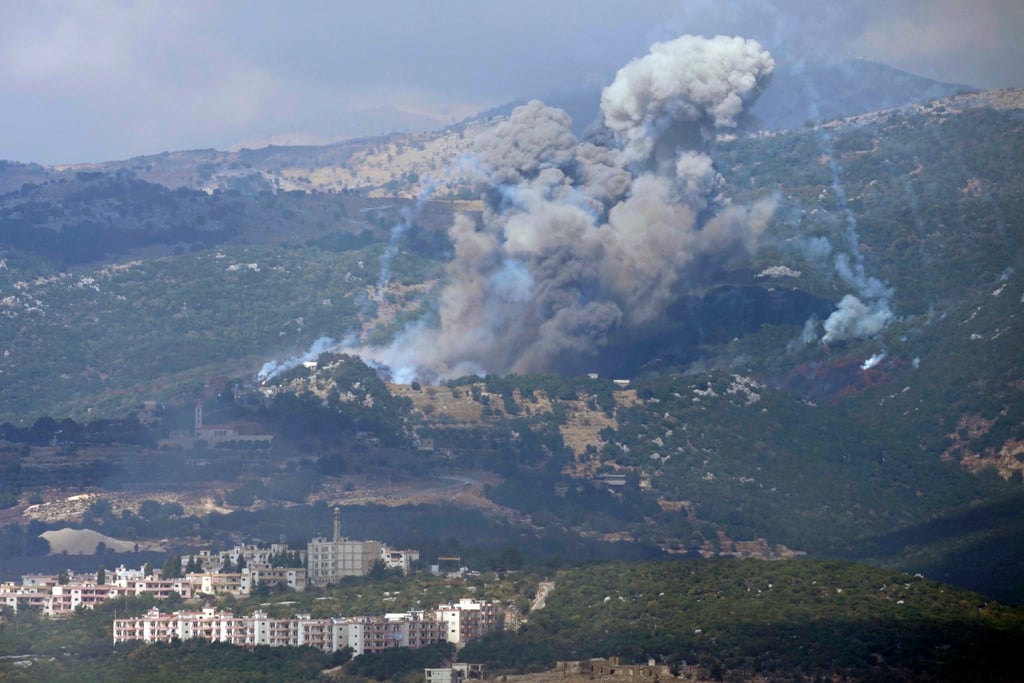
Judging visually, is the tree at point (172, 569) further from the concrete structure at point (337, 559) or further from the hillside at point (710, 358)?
the hillside at point (710, 358)

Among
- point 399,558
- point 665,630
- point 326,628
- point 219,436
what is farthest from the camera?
point 219,436

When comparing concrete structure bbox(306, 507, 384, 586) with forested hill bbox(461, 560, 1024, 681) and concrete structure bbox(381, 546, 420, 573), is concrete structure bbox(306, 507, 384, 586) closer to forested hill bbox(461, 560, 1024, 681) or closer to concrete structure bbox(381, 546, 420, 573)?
concrete structure bbox(381, 546, 420, 573)

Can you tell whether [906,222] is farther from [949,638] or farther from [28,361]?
[949,638]

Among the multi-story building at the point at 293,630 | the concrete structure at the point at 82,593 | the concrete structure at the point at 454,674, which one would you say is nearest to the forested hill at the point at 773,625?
the concrete structure at the point at 454,674

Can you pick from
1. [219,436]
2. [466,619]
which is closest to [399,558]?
[466,619]

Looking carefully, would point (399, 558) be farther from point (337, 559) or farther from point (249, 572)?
point (249, 572)

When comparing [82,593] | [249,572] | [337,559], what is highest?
[337,559]

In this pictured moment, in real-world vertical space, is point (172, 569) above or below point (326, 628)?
above

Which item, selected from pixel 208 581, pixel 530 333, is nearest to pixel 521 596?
pixel 208 581

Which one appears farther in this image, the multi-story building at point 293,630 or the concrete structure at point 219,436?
the concrete structure at point 219,436
